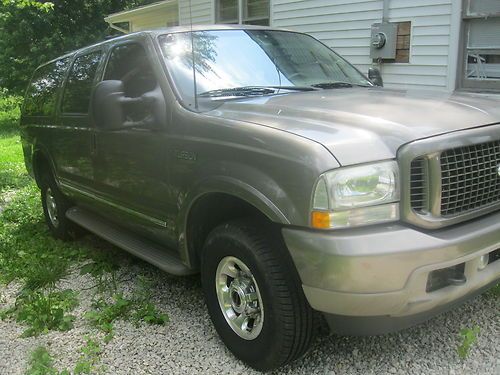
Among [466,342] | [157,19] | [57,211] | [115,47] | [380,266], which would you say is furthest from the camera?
[157,19]

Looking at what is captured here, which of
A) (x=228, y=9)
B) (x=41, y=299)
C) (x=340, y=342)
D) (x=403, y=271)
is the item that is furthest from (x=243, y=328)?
(x=228, y=9)

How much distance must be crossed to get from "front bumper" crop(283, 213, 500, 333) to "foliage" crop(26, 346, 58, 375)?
153 cm

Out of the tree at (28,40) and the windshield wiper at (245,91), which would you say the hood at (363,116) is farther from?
the tree at (28,40)

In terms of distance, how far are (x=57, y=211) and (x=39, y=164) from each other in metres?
0.59

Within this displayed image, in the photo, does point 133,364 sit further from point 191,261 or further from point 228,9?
point 228,9

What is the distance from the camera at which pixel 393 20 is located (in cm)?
749

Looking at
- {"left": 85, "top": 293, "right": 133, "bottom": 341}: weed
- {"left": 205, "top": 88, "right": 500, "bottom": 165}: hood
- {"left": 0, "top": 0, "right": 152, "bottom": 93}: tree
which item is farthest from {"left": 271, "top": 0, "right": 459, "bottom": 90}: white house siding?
{"left": 0, "top": 0, "right": 152, "bottom": 93}: tree

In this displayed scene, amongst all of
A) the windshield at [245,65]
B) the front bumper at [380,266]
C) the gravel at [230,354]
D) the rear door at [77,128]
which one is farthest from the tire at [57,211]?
the front bumper at [380,266]

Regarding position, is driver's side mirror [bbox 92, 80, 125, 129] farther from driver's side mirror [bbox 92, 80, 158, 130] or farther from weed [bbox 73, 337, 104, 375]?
weed [bbox 73, 337, 104, 375]

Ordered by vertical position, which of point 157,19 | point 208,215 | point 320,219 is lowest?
point 208,215

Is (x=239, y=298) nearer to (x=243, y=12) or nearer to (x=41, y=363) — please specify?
(x=41, y=363)

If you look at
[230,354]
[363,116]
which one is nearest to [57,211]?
[230,354]

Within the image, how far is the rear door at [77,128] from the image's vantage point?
167 inches

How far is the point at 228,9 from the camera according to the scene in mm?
11844
